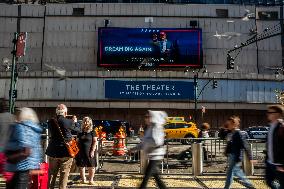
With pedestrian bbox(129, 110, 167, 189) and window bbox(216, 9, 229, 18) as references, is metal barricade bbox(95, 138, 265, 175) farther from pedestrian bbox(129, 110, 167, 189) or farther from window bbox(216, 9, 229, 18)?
window bbox(216, 9, 229, 18)

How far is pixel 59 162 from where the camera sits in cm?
750

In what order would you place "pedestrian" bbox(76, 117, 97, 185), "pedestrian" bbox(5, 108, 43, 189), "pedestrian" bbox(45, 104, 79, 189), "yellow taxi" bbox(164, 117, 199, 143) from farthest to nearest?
"yellow taxi" bbox(164, 117, 199, 143), "pedestrian" bbox(76, 117, 97, 185), "pedestrian" bbox(45, 104, 79, 189), "pedestrian" bbox(5, 108, 43, 189)

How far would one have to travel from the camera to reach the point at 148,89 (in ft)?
153

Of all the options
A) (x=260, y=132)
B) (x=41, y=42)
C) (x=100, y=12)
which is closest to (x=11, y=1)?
(x=41, y=42)

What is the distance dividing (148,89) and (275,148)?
1616 inches

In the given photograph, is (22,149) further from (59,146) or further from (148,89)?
(148,89)

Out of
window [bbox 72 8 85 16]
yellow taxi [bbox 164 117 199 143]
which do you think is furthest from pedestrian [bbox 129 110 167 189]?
window [bbox 72 8 85 16]

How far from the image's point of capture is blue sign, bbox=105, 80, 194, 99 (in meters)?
46.7

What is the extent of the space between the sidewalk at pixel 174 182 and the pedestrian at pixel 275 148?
139 inches

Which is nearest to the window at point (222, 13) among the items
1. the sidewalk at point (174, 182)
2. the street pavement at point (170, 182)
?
the street pavement at point (170, 182)

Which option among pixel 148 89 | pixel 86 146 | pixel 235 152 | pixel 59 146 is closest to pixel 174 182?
pixel 86 146

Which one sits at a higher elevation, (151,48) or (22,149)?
(151,48)

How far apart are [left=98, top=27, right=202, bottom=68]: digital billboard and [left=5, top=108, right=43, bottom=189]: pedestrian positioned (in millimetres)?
43417

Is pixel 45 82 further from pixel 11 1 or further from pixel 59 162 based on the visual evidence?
pixel 59 162
